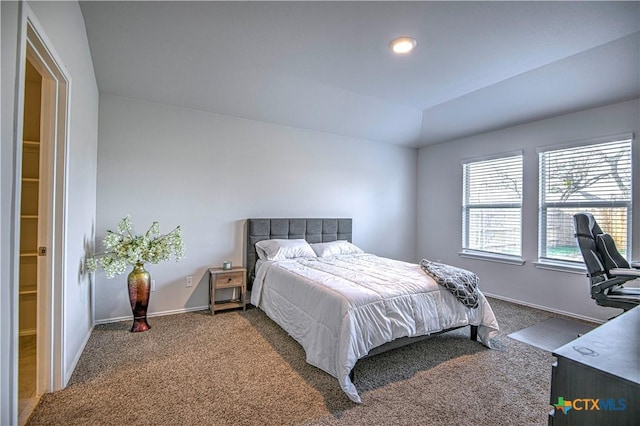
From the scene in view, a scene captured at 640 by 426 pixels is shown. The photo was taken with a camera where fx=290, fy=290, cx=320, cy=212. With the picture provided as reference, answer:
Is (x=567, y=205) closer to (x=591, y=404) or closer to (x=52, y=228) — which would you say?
(x=591, y=404)

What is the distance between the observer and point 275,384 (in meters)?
2.08

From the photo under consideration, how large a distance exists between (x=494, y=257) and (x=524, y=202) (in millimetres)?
900

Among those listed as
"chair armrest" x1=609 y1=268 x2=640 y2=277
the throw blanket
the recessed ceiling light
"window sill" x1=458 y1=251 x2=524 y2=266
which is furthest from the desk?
"window sill" x1=458 y1=251 x2=524 y2=266

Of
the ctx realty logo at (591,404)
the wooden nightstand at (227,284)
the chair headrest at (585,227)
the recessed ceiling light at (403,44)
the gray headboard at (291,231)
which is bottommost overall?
the wooden nightstand at (227,284)

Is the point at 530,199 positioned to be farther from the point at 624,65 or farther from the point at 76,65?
the point at 76,65

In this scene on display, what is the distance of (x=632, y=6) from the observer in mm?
2143

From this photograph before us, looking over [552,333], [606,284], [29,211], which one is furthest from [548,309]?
[29,211]

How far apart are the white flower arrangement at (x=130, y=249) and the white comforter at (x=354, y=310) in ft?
3.76

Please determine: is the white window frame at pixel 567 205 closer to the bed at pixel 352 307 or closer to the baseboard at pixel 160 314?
the bed at pixel 352 307

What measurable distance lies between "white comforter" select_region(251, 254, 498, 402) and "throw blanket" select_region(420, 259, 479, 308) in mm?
56

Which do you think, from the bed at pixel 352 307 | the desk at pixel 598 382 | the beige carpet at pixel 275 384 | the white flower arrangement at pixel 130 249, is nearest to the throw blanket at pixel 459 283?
the bed at pixel 352 307

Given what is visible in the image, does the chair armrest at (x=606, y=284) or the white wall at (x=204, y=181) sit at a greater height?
the white wall at (x=204, y=181)

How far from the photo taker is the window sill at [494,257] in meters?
4.10

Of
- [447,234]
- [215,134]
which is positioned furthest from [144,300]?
[447,234]
